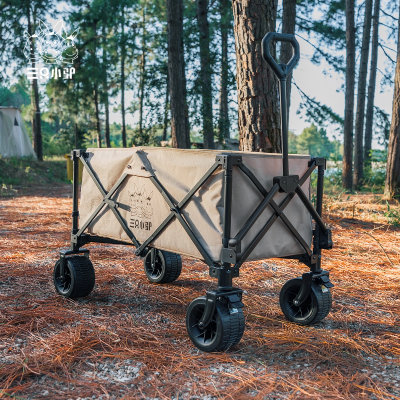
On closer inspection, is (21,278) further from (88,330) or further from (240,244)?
(240,244)

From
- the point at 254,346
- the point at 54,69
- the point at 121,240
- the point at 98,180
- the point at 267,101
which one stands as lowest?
the point at 254,346

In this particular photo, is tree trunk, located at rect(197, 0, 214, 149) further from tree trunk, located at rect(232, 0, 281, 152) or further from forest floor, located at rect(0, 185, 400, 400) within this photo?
forest floor, located at rect(0, 185, 400, 400)

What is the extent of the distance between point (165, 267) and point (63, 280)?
0.83m

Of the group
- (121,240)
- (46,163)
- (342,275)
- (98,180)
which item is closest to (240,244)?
(121,240)

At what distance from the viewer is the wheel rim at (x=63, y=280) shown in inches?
135

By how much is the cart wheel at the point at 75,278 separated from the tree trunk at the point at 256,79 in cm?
211

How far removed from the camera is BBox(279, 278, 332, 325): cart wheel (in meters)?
2.84

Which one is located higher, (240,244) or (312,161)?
(312,161)

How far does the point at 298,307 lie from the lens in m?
3.00

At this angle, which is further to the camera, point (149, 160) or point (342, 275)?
point (342, 275)

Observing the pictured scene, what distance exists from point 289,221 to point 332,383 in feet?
3.23

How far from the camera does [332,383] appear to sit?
208cm

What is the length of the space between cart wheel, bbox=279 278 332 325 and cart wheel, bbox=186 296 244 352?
2.09 feet

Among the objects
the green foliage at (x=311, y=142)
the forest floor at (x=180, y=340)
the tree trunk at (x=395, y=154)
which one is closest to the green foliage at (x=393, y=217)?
the tree trunk at (x=395, y=154)
